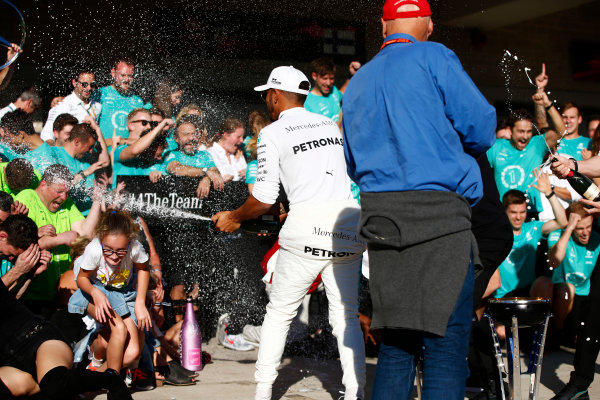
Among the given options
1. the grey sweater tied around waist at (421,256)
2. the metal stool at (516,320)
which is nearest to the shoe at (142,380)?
the metal stool at (516,320)

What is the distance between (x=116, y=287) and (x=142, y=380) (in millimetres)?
589

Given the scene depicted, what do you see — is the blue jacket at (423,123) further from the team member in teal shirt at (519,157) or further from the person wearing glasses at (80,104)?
the team member in teal shirt at (519,157)

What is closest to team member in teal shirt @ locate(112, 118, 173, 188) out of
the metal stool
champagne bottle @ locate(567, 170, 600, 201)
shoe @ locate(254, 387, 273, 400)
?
shoe @ locate(254, 387, 273, 400)

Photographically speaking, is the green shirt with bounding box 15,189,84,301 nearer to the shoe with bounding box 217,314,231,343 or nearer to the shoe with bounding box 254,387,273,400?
the shoe with bounding box 217,314,231,343

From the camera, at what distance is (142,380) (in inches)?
178

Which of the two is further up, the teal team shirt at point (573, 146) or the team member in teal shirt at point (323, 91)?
the team member in teal shirt at point (323, 91)

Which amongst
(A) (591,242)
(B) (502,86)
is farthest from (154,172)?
(B) (502,86)

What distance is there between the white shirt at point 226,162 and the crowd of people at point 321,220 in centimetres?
2

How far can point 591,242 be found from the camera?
19.8 feet

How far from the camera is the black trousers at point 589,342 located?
3947 millimetres

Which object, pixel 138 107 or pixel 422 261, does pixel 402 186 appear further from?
pixel 138 107

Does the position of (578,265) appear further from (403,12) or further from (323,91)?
(403,12)

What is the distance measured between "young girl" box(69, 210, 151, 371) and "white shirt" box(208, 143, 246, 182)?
1.89m

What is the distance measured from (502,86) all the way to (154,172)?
586 cm
